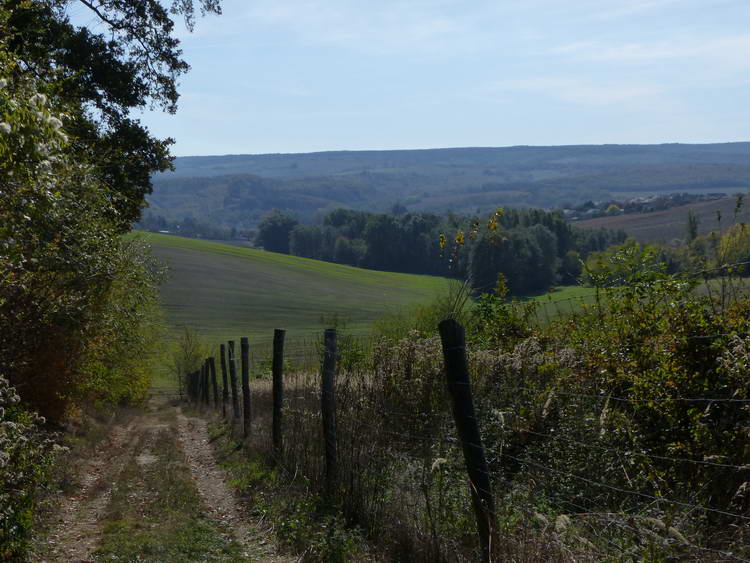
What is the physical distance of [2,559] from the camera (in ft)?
22.4

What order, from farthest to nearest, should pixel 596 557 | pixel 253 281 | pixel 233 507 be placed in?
pixel 253 281 → pixel 233 507 → pixel 596 557

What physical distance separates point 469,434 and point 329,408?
372cm

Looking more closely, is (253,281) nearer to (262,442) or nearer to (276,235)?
(276,235)

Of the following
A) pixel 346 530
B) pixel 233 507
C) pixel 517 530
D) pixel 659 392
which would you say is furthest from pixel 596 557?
pixel 233 507

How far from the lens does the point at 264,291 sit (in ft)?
370

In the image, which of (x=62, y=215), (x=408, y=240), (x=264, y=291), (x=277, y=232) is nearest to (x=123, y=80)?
(x=62, y=215)

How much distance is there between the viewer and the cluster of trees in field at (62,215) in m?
6.96

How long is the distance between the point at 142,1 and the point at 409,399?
15.1 meters

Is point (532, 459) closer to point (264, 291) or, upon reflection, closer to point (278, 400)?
point (278, 400)

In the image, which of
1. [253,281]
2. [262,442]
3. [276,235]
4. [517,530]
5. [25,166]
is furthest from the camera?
[276,235]

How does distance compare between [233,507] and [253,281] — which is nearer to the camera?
[233,507]

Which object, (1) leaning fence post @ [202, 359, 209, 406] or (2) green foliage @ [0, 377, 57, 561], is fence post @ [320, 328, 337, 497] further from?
(1) leaning fence post @ [202, 359, 209, 406]

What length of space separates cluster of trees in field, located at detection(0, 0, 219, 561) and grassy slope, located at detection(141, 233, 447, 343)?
2381 inches

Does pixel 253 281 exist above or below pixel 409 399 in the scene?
below
